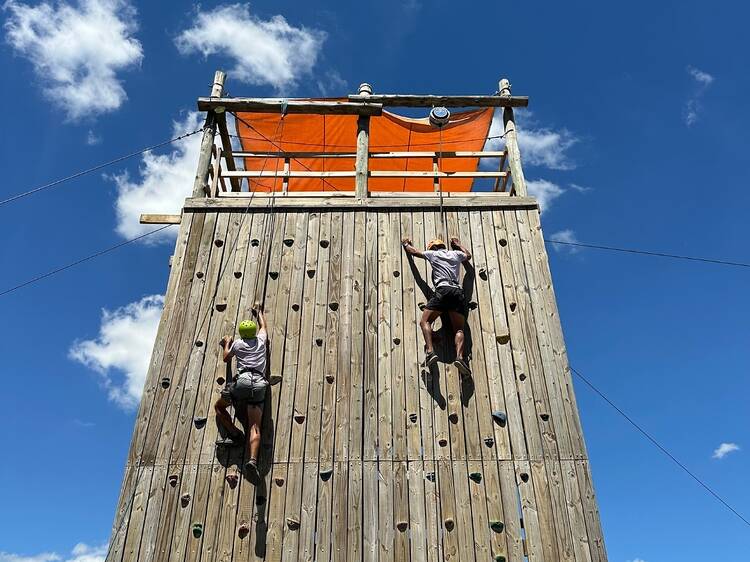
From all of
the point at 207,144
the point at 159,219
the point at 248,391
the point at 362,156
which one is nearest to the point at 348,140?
the point at 362,156

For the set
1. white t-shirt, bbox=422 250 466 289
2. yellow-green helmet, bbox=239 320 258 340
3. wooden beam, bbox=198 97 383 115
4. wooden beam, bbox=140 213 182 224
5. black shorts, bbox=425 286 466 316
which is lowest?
yellow-green helmet, bbox=239 320 258 340

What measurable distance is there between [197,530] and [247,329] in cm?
187

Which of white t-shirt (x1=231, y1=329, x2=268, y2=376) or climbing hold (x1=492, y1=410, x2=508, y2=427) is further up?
white t-shirt (x1=231, y1=329, x2=268, y2=376)

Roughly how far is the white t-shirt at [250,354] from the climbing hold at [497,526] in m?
2.55

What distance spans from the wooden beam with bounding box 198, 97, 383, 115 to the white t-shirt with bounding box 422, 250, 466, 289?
2.67 meters

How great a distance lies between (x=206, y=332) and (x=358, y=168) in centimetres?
296

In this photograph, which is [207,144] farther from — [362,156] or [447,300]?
[447,300]

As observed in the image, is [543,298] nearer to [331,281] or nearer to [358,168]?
[331,281]

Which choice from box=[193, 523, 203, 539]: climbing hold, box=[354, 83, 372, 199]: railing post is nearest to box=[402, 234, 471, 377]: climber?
box=[354, 83, 372, 199]: railing post

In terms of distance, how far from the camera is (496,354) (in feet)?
20.5

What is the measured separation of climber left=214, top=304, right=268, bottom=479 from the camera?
562 cm

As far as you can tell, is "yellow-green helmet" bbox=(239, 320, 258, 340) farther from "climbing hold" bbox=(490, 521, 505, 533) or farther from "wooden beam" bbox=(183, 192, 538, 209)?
"climbing hold" bbox=(490, 521, 505, 533)

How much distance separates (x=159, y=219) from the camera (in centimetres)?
747

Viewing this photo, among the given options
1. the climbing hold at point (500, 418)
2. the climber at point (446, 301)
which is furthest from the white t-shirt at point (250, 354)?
the climbing hold at point (500, 418)
